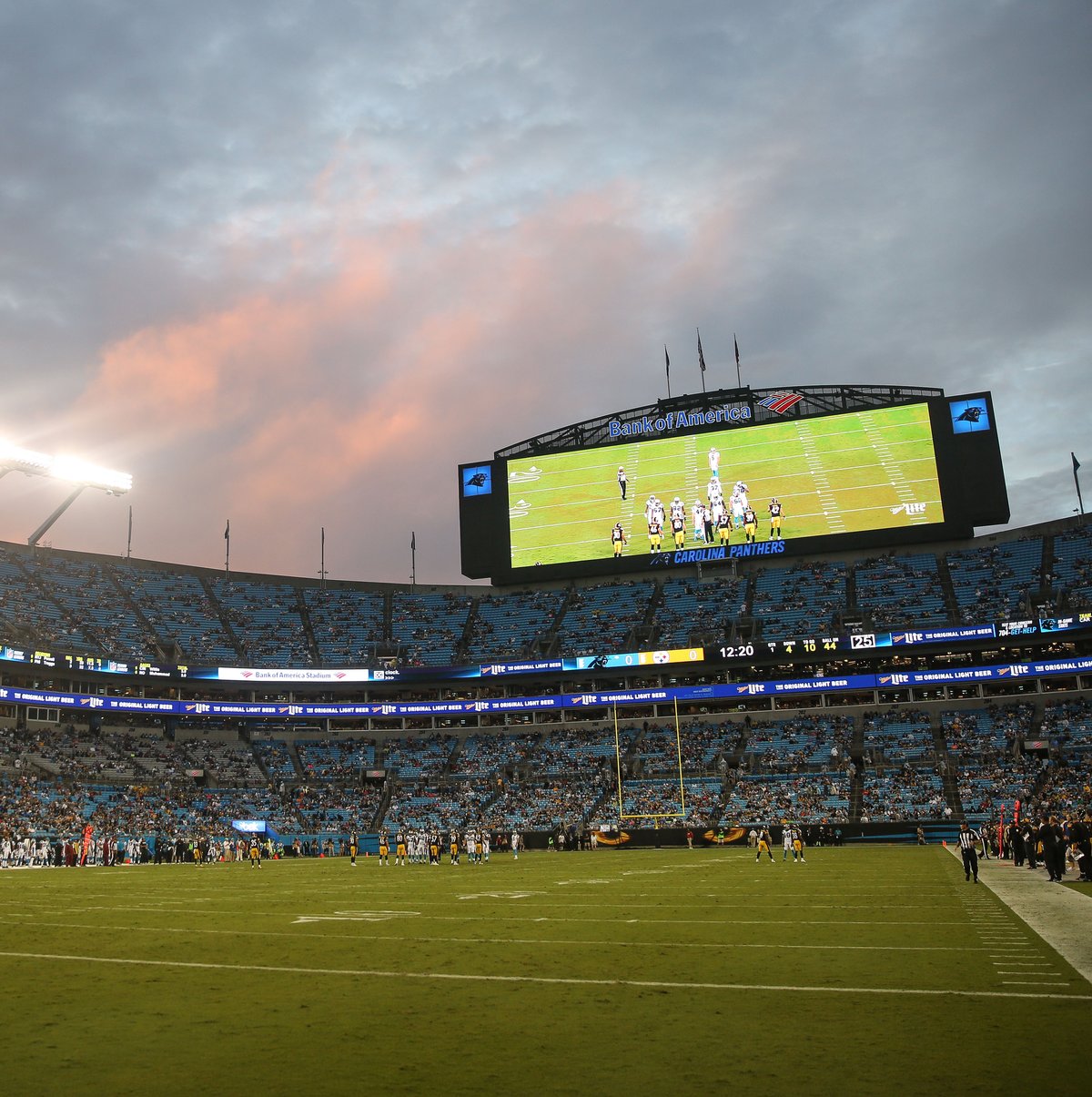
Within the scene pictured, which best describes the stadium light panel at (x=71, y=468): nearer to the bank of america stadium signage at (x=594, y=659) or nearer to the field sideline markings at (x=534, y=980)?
the bank of america stadium signage at (x=594, y=659)

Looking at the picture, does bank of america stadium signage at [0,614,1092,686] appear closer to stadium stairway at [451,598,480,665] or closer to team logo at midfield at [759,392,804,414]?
stadium stairway at [451,598,480,665]

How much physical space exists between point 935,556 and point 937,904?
173ft

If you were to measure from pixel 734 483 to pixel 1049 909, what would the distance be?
49460 millimetres

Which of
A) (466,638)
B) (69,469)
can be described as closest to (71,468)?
(69,469)

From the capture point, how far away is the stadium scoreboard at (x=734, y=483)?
61.7 m

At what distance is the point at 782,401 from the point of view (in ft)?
221

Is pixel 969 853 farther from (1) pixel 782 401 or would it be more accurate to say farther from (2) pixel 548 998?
(1) pixel 782 401

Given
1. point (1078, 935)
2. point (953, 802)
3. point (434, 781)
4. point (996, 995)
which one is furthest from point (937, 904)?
point (434, 781)

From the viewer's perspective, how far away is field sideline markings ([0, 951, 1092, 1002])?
9766 mm

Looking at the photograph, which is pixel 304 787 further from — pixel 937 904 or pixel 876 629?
pixel 937 904

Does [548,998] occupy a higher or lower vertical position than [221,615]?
lower

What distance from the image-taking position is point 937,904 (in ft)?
61.6

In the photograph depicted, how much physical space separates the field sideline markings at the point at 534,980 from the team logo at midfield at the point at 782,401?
59.7 metres

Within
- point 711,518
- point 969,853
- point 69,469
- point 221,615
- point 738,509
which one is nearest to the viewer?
point 969,853
